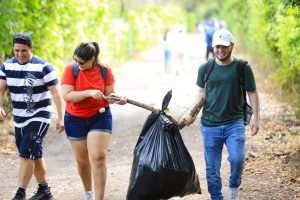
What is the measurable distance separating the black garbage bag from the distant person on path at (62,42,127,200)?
444mm

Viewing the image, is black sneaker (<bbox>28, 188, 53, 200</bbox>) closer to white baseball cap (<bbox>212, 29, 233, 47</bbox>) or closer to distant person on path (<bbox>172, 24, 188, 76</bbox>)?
white baseball cap (<bbox>212, 29, 233, 47</bbox>)

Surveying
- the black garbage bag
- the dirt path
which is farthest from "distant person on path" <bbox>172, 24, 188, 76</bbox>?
the black garbage bag

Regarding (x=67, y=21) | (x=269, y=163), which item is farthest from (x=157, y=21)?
(x=269, y=163)

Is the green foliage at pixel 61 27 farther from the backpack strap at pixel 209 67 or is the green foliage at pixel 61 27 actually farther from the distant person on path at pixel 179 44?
the distant person on path at pixel 179 44

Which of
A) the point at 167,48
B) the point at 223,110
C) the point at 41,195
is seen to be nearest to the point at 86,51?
the point at 223,110

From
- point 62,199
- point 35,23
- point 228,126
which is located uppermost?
point 35,23

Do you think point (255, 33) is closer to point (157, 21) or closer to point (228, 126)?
point (228, 126)

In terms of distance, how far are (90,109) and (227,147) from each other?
142cm

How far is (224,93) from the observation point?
5.98 metres

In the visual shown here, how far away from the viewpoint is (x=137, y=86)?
64.1 ft

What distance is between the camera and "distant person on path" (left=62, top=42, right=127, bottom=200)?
6.01 m

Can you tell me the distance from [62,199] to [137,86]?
12.3m

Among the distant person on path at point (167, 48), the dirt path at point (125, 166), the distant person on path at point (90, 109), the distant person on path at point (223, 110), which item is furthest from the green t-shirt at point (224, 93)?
the distant person on path at point (167, 48)

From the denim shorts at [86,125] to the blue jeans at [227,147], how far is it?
99cm
